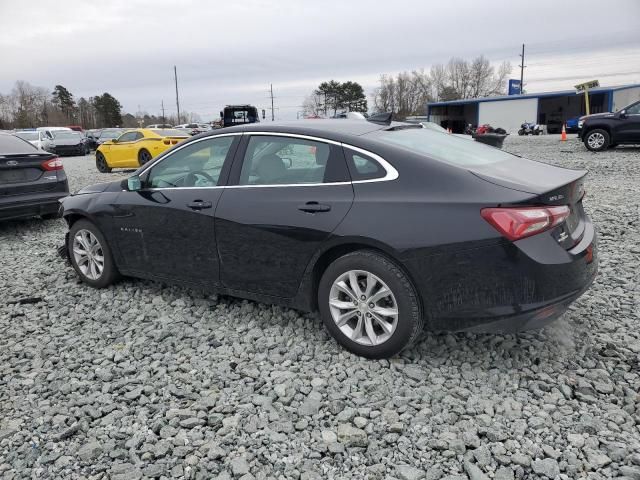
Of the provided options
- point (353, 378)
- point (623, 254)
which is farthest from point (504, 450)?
point (623, 254)

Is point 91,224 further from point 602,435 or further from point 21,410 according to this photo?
point 602,435

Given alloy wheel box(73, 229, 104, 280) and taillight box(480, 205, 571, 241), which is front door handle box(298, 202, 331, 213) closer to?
taillight box(480, 205, 571, 241)

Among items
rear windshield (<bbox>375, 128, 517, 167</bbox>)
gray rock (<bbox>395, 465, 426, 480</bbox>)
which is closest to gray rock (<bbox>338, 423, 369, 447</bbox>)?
gray rock (<bbox>395, 465, 426, 480</bbox>)

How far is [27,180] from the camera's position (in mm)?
7457

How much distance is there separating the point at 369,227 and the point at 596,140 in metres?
16.0

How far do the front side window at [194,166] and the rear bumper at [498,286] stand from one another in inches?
71.1

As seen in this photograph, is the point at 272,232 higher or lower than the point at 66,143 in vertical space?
lower

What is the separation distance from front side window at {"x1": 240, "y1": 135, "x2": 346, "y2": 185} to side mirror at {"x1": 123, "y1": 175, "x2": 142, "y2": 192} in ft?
3.74

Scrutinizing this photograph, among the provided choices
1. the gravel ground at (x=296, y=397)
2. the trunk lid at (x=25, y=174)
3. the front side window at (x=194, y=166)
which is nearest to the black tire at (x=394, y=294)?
the gravel ground at (x=296, y=397)

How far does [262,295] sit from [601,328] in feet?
8.01

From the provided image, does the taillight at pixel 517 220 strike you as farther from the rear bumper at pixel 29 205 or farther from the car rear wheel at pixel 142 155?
the car rear wheel at pixel 142 155

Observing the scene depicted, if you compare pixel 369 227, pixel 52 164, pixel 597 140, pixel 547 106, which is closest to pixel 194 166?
pixel 369 227

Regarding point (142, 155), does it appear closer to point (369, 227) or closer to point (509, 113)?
point (369, 227)

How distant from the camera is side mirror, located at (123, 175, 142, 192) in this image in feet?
14.9
